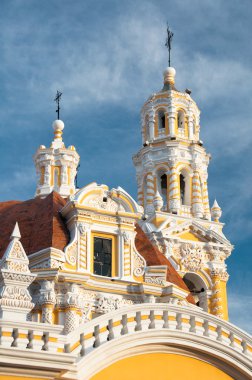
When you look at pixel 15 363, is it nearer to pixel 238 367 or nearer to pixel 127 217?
pixel 238 367

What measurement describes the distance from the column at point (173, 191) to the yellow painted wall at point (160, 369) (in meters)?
19.6

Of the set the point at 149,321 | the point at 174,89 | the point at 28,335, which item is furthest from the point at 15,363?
the point at 174,89

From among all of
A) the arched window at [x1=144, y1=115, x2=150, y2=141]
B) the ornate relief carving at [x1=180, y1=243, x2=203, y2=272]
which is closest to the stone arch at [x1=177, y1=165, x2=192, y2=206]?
the arched window at [x1=144, y1=115, x2=150, y2=141]

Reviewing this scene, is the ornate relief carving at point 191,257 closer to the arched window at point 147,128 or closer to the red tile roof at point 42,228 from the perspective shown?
the red tile roof at point 42,228

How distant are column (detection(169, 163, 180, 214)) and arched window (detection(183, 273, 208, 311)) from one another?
2.99m

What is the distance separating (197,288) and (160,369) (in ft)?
63.3

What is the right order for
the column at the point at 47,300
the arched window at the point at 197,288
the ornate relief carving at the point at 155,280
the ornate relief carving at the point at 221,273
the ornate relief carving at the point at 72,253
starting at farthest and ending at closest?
the ornate relief carving at the point at 221,273, the arched window at the point at 197,288, the ornate relief carving at the point at 155,280, the ornate relief carving at the point at 72,253, the column at the point at 47,300

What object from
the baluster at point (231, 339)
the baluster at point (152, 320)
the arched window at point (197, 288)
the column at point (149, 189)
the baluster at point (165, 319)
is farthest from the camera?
the column at point (149, 189)

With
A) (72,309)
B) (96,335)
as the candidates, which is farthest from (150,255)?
(96,335)

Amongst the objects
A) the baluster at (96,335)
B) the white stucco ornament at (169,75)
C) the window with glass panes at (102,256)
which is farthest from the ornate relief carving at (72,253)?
the white stucco ornament at (169,75)

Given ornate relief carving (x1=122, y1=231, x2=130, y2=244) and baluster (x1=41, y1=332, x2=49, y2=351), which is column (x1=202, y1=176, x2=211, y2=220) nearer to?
ornate relief carving (x1=122, y1=231, x2=130, y2=244)

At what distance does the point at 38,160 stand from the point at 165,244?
22.3ft

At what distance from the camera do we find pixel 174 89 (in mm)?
36250

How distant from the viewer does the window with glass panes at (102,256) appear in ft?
76.6
